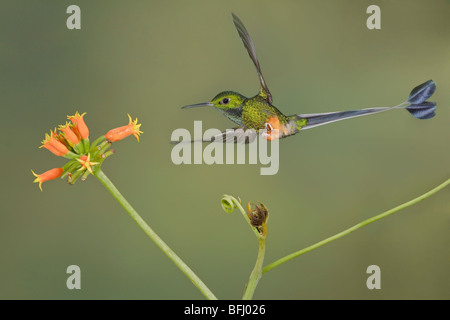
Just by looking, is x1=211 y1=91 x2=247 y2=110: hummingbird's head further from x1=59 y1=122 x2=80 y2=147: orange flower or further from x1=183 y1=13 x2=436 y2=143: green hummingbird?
x1=59 y1=122 x2=80 y2=147: orange flower

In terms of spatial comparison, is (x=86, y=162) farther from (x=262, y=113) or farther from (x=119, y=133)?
(x=262, y=113)

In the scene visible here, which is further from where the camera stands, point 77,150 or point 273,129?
point 273,129

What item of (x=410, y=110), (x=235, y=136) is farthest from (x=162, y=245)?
(x=410, y=110)

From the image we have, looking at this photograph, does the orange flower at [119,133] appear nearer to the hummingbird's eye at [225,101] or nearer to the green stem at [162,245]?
the green stem at [162,245]

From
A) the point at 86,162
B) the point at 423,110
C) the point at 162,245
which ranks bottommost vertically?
the point at 162,245
